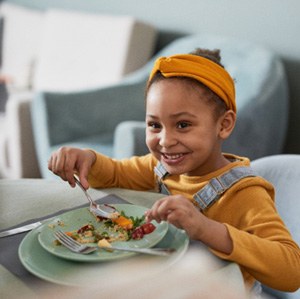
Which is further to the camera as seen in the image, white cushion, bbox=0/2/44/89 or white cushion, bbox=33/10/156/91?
white cushion, bbox=0/2/44/89

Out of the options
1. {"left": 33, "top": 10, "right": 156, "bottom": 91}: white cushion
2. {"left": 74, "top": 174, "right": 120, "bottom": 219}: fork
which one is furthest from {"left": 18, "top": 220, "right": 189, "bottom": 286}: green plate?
{"left": 33, "top": 10, "right": 156, "bottom": 91}: white cushion

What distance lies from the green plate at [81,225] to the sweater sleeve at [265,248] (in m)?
0.12

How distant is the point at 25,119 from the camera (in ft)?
8.39

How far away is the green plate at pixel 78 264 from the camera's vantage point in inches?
29.4

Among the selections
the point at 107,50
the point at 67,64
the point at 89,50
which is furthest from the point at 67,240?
the point at 67,64

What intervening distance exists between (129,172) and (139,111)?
1.35 metres

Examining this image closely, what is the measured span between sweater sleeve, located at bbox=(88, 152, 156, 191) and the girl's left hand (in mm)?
413

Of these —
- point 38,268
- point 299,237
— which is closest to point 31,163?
point 299,237

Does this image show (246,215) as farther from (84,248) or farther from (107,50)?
(107,50)

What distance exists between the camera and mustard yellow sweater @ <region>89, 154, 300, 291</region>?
2.72 feet

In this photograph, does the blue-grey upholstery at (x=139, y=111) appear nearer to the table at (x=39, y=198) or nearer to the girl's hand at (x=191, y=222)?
the table at (x=39, y=198)

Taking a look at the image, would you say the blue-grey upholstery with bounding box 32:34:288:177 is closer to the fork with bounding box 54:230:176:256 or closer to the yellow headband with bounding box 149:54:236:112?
the yellow headband with bounding box 149:54:236:112

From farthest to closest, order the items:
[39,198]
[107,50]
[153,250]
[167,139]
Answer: [107,50] → [39,198] → [167,139] → [153,250]

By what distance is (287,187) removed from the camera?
1250mm
